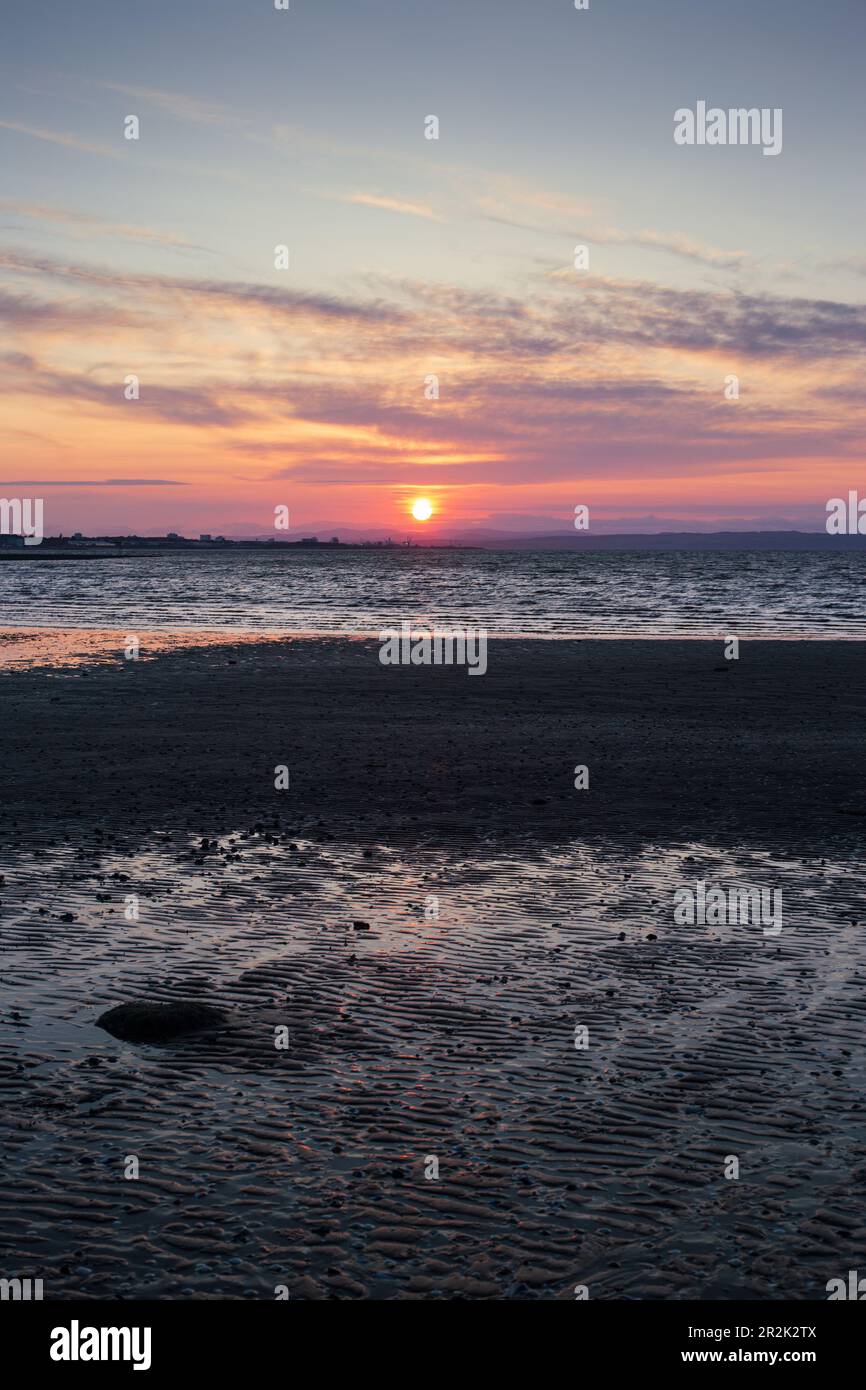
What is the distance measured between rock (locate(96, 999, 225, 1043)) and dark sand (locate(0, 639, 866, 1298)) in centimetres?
15

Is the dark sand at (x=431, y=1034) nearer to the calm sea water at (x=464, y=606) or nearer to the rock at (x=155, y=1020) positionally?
the rock at (x=155, y=1020)

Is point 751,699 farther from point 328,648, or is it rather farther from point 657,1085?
point 657,1085

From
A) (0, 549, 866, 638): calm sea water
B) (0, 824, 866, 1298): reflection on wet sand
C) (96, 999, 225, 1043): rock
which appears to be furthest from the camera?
(0, 549, 866, 638): calm sea water

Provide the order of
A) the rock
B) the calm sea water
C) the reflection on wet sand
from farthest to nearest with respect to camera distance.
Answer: the calm sea water < the rock < the reflection on wet sand

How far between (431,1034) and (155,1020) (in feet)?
6.86

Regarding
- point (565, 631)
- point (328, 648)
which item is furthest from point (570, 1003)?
point (565, 631)

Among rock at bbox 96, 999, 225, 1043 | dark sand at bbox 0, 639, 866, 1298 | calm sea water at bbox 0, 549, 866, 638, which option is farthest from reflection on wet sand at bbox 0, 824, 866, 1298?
calm sea water at bbox 0, 549, 866, 638

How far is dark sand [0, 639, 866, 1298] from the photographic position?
6.20 meters

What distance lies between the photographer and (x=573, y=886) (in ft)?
43.7

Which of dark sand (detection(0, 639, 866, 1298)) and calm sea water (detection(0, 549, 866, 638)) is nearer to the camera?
dark sand (detection(0, 639, 866, 1298))

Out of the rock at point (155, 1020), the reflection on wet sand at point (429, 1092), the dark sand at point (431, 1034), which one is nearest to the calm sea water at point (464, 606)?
the dark sand at point (431, 1034)

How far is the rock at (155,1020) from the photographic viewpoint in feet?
29.2

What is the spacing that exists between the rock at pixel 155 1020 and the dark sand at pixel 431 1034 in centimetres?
15

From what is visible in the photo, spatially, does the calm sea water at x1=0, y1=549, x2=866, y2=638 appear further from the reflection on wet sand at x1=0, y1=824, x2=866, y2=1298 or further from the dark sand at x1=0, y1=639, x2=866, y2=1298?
the reflection on wet sand at x1=0, y1=824, x2=866, y2=1298
